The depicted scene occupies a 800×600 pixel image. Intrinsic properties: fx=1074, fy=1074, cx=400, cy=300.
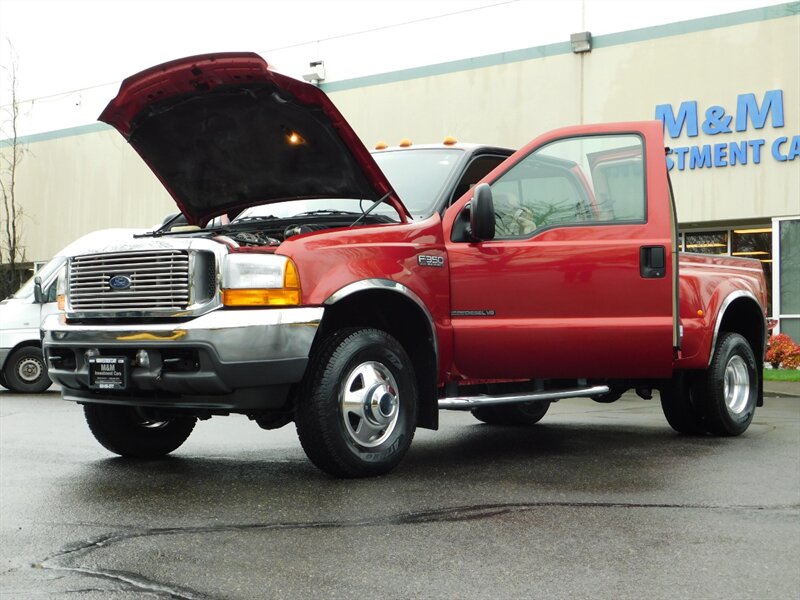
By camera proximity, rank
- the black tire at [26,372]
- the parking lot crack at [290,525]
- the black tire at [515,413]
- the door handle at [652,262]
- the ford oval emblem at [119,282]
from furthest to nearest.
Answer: the black tire at [26,372]
the black tire at [515,413]
the door handle at [652,262]
the ford oval emblem at [119,282]
the parking lot crack at [290,525]

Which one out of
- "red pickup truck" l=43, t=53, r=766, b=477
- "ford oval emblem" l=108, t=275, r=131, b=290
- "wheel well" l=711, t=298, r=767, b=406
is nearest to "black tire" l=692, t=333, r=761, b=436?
"wheel well" l=711, t=298, r=767, b=406

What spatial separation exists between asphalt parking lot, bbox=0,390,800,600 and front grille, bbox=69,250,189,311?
100 cm

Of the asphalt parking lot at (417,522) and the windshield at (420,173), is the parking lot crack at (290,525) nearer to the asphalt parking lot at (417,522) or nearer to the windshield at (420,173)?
the asphalt parking lot at (417,522)

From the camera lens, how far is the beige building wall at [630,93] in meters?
18.8

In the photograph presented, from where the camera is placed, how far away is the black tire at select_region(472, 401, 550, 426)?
30.1 feet

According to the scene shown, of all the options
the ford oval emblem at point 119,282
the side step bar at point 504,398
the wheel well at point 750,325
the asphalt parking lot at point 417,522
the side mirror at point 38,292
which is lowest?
the asphalt parking lot at point 417,522

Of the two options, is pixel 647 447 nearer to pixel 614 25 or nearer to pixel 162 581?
pixel 162 581

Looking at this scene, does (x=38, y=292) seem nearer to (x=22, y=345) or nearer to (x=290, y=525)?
(x=22, y=345)

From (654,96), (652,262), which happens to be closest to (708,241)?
(654,96)

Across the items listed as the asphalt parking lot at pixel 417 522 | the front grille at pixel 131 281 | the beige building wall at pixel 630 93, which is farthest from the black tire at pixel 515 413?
the beige building wall at pixel 630 93

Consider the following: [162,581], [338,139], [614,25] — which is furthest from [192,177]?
[614,25]

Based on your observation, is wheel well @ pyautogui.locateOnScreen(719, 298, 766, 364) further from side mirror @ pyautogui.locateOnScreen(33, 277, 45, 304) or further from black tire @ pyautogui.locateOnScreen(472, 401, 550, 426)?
side mirror @ pyautogui.locateOnScreen(33, 277, 45, 304)

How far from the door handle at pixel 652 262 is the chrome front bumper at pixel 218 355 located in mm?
2215

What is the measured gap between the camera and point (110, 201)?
1140 inches
